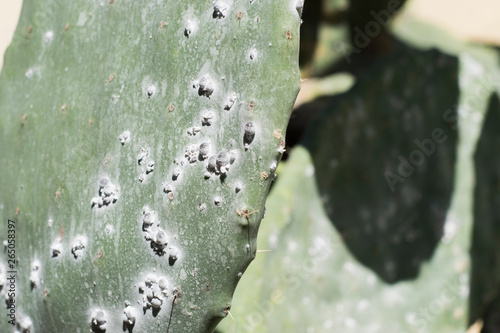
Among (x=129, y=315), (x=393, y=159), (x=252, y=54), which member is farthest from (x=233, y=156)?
(x=393, y=159)

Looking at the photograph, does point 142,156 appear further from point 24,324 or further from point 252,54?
point 24,324

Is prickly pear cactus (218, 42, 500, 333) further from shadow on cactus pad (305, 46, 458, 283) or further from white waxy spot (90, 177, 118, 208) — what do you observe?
white waxy spot (90, 177, 118, 208)

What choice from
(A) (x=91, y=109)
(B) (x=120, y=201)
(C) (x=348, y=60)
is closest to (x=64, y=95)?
(A) (x=91, y=109)

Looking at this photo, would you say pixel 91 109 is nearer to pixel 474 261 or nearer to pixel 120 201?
pixel 120 201

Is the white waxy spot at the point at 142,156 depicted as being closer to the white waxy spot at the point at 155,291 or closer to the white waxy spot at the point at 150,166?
the white waxy spot at the point at 150,166
